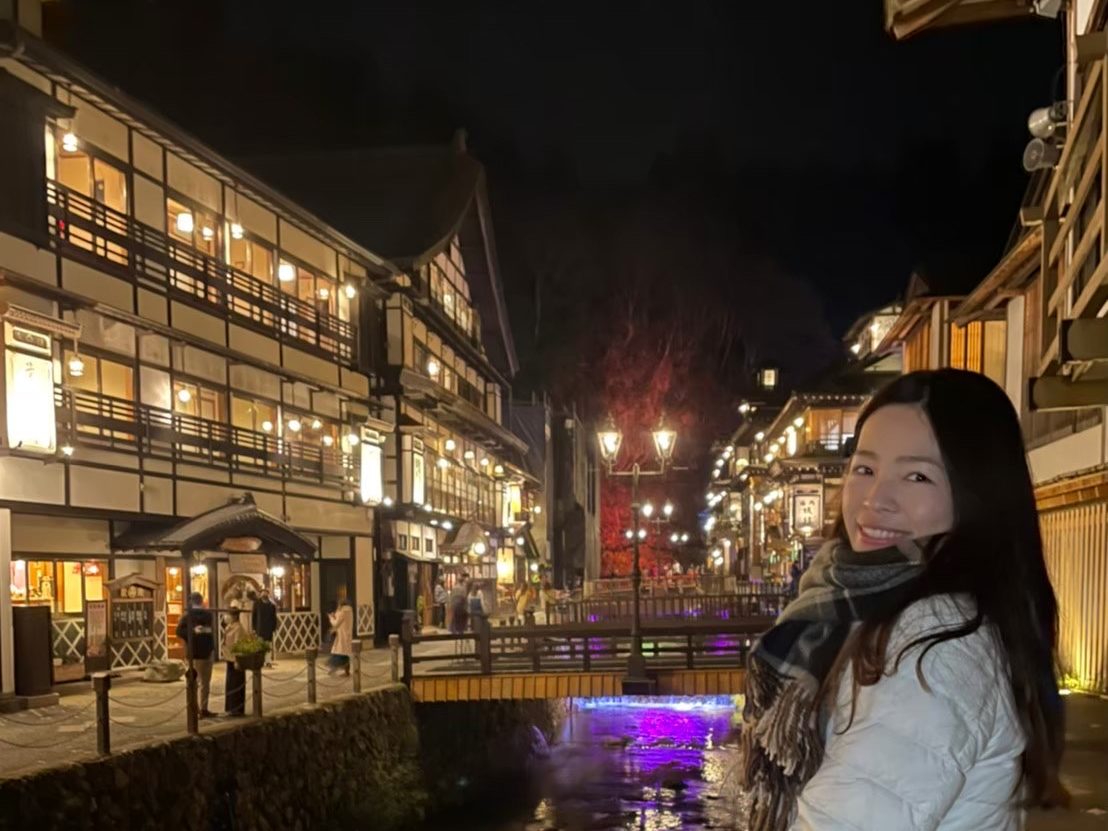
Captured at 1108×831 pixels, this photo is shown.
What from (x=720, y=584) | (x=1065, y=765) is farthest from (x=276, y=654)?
(x=720, y=584)

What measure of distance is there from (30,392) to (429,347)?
19062 mm

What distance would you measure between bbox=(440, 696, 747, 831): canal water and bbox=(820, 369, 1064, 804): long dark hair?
40.9 feet

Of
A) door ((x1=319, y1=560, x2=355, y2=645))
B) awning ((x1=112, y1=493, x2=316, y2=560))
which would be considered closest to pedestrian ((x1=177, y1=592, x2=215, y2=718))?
awning ((x1=112, y1=493, x2=316, y2=560))

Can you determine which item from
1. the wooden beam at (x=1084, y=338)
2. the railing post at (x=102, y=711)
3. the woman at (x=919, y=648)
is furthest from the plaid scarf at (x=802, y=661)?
the railing post at (x=102, y=711)

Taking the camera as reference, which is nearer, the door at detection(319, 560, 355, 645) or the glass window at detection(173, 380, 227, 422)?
the glass window at detection(173, 380, 227, 422)

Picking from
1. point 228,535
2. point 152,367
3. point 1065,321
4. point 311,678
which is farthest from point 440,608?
point 1065,321

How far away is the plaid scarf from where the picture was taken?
175 cm

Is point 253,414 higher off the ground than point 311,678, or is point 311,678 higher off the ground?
point 253,414

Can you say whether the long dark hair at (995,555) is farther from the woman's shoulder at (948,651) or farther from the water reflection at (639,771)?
the water reflection at (639,771)

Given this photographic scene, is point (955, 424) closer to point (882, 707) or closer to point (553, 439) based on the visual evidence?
point (882, 707)

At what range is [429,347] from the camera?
32.2 metres

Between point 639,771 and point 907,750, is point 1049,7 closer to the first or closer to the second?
point 907,750

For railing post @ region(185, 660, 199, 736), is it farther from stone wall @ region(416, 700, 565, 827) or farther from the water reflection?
the water reflection

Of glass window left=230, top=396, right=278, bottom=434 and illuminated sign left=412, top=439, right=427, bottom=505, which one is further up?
glass window left=230, top=396, right=278, bottom=434
